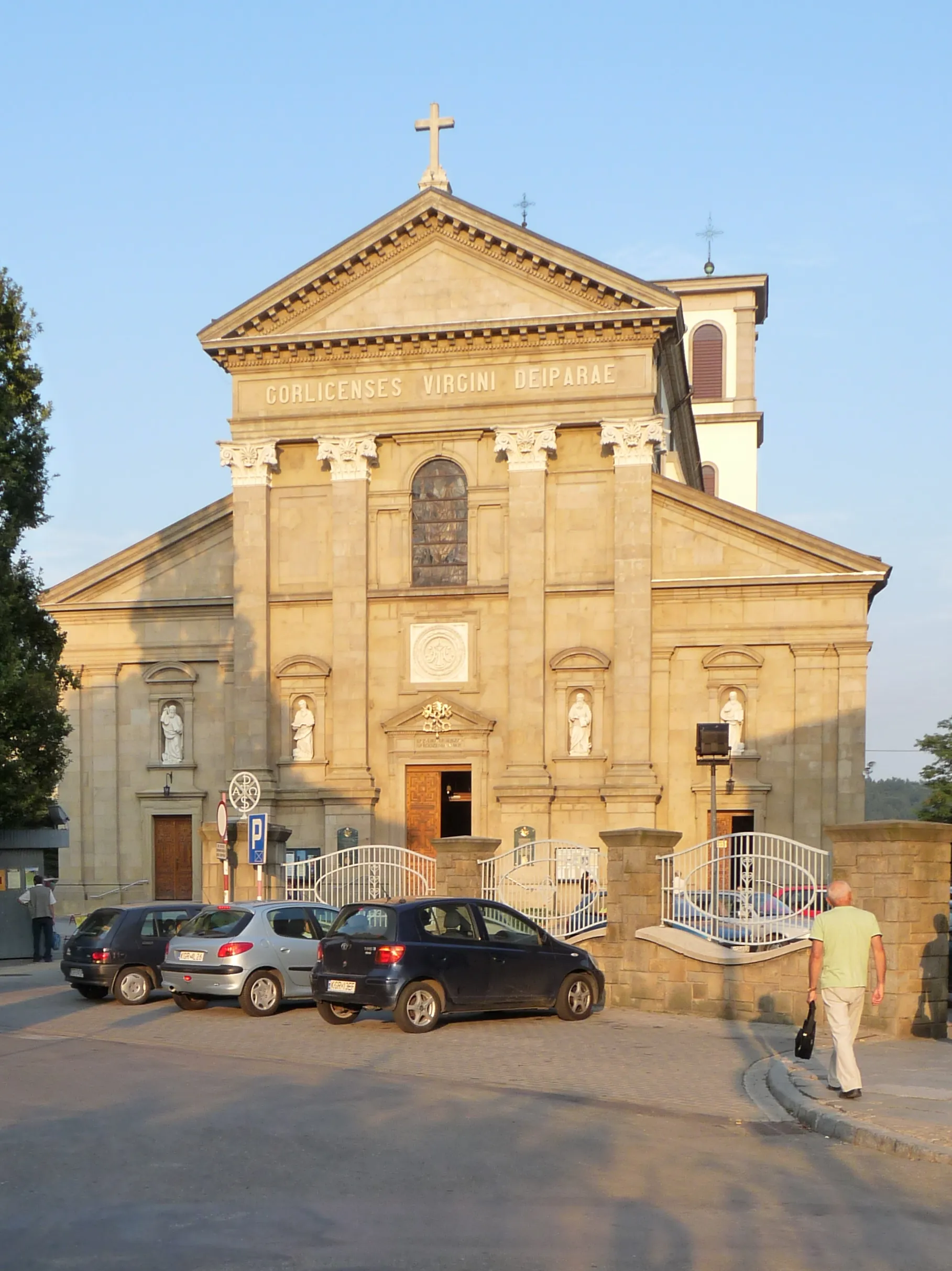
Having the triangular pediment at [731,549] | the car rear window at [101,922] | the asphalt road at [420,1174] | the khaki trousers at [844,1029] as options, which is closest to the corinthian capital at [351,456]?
the triangular pediment at [731,549]

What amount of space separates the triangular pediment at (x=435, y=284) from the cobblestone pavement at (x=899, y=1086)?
81.3 ft

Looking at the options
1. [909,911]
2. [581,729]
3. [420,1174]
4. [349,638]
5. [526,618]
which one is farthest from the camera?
[349,638]

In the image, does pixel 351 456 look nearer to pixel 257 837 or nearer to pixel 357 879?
pixel 357 879

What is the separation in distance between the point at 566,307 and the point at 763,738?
11.4 m

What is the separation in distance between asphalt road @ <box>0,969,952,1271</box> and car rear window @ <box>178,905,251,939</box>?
369 centimetres

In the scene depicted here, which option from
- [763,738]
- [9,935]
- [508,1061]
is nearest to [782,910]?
[508,1061]

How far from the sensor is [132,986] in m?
20.6

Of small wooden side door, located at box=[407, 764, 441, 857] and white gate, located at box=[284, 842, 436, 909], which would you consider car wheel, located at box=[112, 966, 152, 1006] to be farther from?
small wooden side door, located at box=[407, 764, 441, 857]

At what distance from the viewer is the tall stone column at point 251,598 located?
38531 mm

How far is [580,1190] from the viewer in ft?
29.4

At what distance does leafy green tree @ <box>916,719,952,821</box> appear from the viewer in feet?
218

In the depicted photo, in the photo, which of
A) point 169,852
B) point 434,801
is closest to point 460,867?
point 434,801

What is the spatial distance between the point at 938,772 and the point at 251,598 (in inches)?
1566

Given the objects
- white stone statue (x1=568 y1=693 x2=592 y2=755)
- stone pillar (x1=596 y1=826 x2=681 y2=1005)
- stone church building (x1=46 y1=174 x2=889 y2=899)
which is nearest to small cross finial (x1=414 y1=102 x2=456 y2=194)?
stone church building (x1=46 y1=174 x2=889 y2=899)
